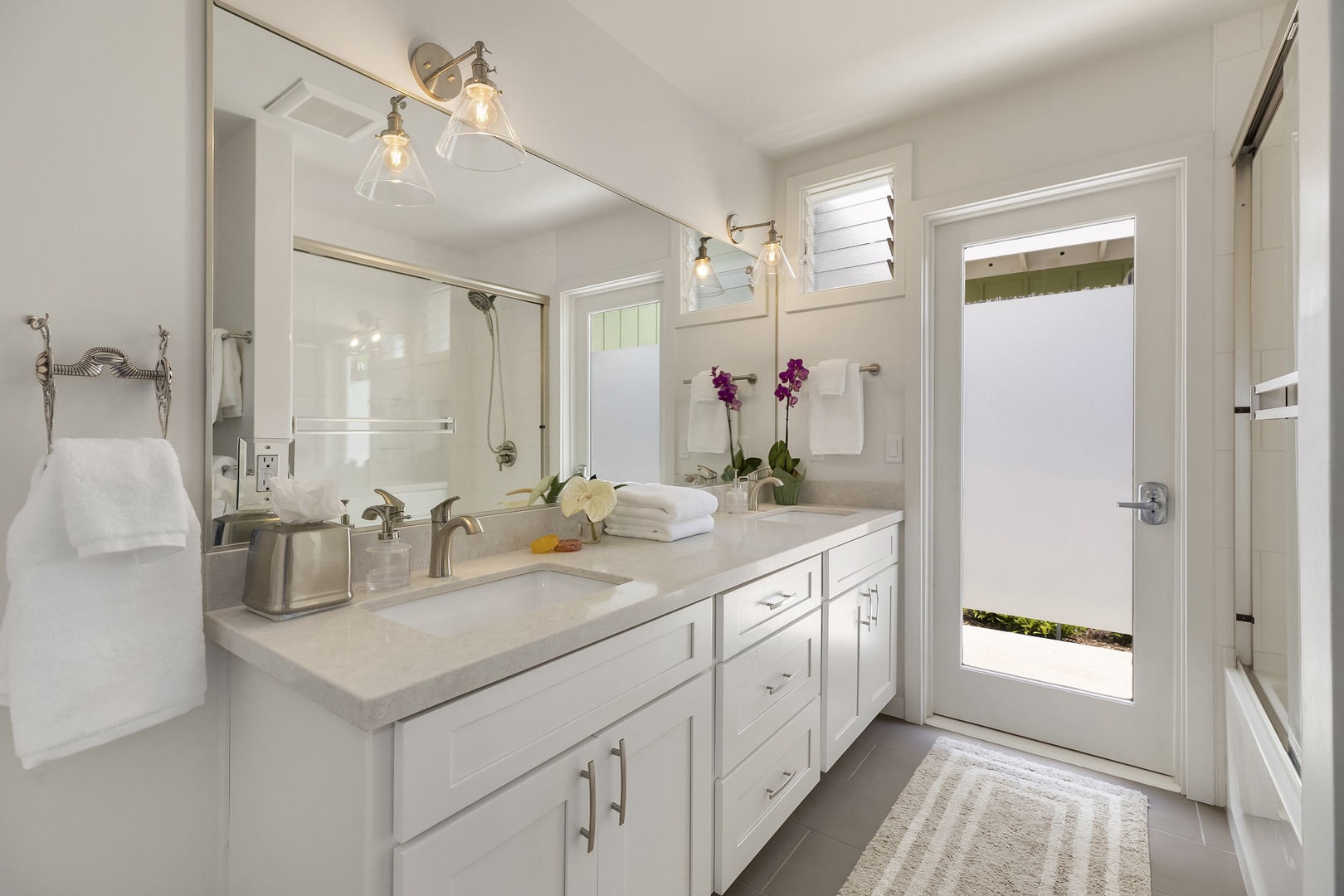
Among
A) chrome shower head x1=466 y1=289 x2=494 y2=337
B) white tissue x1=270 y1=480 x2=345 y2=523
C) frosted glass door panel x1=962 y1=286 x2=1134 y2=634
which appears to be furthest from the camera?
frosted glass door panel x1=962 y1=286 x2=1134 y2=634

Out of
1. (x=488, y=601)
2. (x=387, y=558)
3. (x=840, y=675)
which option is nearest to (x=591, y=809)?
(x=488, y=601)

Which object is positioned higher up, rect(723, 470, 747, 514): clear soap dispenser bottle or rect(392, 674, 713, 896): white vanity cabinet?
rect(723, 470, 747, 514): clear soap dispenser bottle

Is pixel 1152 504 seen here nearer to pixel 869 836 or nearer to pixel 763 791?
pixel 869 836

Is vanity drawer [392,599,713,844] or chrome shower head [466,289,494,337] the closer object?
vanity drawer [392,599,713,844]

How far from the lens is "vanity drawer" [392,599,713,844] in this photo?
2.51 feet

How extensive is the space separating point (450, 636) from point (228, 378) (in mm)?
619

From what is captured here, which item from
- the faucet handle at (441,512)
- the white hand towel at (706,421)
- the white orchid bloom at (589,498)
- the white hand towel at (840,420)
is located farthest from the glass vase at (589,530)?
the white hand towel at (840,420)

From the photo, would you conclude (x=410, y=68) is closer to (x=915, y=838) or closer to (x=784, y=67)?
(x=784, y=67)

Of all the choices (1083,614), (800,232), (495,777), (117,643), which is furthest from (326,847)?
(800,232)

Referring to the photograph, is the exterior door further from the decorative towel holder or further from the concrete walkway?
the decorative towel holder

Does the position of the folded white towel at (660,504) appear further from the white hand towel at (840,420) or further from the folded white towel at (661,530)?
the white hand towel at (840,420)

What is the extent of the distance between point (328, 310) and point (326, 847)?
3.09ft

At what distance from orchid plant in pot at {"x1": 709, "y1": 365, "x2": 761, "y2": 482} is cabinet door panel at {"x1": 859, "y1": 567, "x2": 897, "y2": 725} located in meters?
0.70

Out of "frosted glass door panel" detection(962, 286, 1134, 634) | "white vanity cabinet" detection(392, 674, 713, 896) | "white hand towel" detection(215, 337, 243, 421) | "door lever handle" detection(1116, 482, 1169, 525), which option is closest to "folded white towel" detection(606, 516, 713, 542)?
"white vanity cabinet" detection(392, 674, 713, 896)
